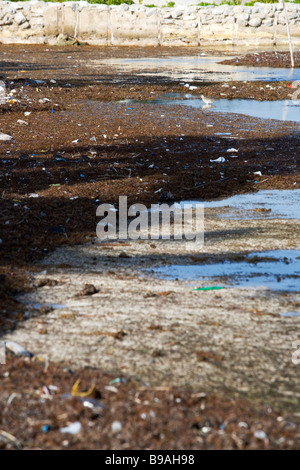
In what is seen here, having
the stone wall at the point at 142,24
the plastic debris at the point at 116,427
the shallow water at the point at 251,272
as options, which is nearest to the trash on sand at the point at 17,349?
the plastic debris at the point at 116,427

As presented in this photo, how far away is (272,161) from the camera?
346 inches

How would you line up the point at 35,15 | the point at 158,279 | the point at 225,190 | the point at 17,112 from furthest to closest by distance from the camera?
the point at 35,15 → the point at 17,112 → the point at 225,190 → the point at 158,279

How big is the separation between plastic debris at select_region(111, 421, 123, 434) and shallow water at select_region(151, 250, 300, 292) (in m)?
1.87

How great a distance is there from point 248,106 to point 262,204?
9031 millimetres

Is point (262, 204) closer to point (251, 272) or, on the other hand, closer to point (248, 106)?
point (251, 272)

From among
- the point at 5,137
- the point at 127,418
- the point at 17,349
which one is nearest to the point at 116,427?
the point at 127,418

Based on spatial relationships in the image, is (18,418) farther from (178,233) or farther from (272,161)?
(272,161)

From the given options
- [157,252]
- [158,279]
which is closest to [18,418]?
[158,279]

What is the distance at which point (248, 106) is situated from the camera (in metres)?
15.2

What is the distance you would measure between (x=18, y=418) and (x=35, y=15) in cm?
4008

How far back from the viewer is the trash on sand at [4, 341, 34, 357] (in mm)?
3418

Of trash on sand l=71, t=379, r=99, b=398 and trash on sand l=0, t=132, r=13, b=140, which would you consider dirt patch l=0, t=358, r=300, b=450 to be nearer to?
trash on sand l=71, t=379, r=99, b=398

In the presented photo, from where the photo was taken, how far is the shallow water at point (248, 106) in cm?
1380
